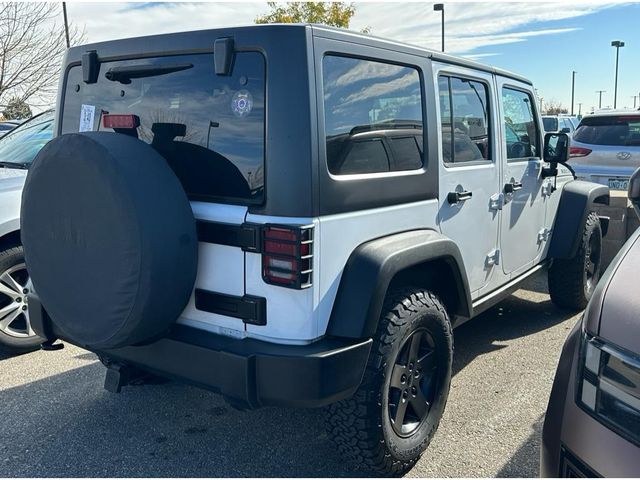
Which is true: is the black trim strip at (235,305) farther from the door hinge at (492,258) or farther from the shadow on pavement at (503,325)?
the shadow on pavement at (503,325)

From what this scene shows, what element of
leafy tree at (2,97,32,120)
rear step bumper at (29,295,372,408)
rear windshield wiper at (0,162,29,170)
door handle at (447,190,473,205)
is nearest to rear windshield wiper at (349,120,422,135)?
door handle at (447,190,473,205)

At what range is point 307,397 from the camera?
2.28 meters

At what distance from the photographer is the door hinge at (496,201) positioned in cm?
367

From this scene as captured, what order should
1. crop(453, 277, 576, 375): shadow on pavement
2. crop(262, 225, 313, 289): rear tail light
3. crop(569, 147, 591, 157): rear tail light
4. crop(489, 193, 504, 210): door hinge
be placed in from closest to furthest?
crop(262, 225, 313, 289): rear tail light < crop(489, 193, 504, 210): door hinge < crop(453, 277, 576, 375): shadow on pavement < crop(569, 147, 591, 157): rear tail light

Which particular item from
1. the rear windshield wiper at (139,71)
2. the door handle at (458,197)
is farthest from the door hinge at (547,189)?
the rear windshield wiper at (139,71)

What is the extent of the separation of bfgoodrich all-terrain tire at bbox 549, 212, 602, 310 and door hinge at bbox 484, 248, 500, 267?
1319 mm

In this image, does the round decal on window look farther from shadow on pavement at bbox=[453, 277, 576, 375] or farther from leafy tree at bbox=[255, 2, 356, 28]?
leafy tree at bbox=[255, 2, 356, 28]

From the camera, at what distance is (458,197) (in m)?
3.24

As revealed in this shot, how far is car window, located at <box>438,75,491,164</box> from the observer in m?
3.21

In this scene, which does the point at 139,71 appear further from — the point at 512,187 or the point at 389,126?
the point at 512,187

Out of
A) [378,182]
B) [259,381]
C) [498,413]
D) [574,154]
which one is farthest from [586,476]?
[574,154]

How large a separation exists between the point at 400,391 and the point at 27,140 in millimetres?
3959

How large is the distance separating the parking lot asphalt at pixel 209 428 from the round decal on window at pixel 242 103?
1.43m

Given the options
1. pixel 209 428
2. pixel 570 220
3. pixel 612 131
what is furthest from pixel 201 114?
pixel 612 131
